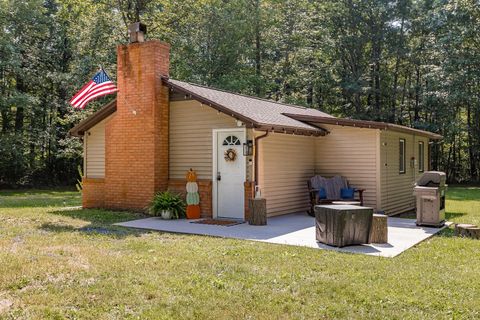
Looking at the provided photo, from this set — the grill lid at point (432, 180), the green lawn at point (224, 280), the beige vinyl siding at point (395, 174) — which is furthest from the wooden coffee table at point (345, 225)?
the beige vinyl siding at point (395, 174)

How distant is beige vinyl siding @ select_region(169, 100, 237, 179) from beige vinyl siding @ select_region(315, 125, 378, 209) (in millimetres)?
2941

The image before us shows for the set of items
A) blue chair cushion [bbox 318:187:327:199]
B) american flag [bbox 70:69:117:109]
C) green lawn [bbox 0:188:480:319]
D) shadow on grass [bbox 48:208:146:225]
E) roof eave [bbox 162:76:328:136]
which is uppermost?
american flag [bbox 70:69:117:109]

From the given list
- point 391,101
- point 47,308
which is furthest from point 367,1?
point 47,308

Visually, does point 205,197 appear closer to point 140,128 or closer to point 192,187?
point 192,187

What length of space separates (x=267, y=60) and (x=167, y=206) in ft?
65.1

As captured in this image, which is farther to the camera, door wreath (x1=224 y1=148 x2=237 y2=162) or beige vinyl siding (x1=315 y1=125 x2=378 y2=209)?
beige vinyl siding (x1=315 y1=125 x2=378 y2=209)

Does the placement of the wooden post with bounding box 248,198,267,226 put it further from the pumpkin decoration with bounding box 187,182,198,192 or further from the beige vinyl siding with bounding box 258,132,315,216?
the pumpkin decoration with bounding box 187,182,198,192

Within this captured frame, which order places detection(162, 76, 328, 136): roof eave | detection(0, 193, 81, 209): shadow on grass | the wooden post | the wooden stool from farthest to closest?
1. detection(0, 193, 81, 209): shadow on grass
2. detection(162, 76, 328, 136): roof eave
3. the wooden post
4. the wooden stool

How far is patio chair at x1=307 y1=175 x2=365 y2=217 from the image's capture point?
34.8 ft

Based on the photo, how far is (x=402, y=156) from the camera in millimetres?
12641

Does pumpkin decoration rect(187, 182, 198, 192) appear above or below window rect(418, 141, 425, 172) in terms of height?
below

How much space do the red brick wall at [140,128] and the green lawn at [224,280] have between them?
364 centimetres

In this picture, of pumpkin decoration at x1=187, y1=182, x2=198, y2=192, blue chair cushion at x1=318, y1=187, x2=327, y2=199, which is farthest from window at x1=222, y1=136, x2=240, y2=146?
blue chair cushion at x1=318, y1=187, x2=327, y2=199

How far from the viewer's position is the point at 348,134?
1143 cm
